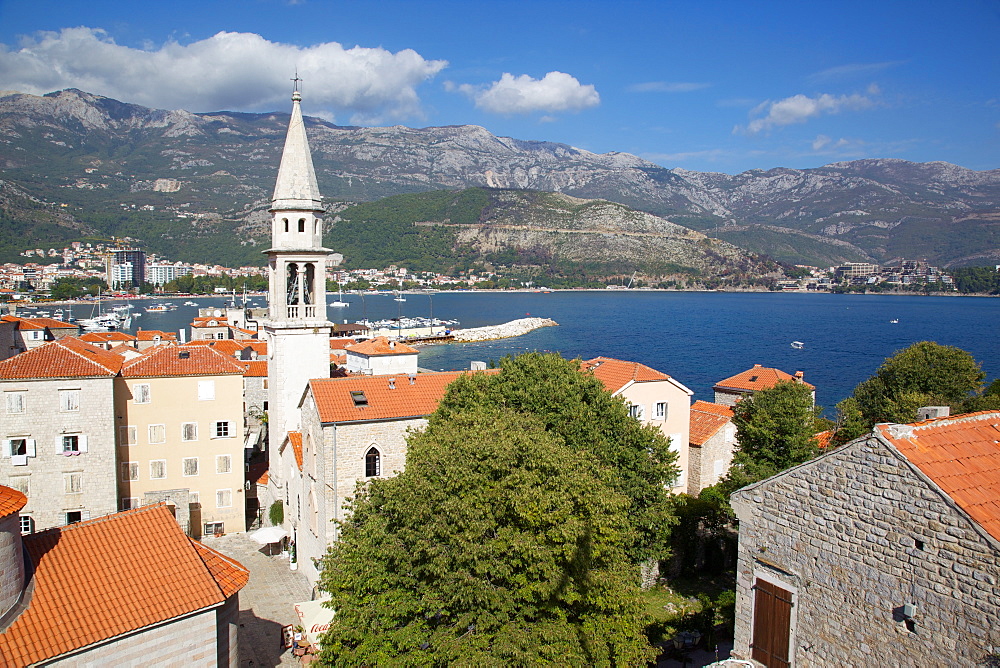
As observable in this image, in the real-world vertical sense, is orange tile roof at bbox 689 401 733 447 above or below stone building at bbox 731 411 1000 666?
below

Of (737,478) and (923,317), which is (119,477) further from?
(923,317)

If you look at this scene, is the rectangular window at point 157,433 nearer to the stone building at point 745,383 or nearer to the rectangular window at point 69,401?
the rectangular window at point 69,401

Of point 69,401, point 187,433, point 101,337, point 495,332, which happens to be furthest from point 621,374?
point 495,332

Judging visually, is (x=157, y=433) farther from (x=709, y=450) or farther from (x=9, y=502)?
(x=709, y=450)

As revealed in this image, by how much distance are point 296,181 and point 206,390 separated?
31.2 feet

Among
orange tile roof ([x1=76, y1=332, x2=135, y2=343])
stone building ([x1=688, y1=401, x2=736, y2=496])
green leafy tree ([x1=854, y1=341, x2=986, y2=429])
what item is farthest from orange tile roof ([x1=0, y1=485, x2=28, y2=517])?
orange tile roof ([x1=76, y1=332, x2=135, y2=343])

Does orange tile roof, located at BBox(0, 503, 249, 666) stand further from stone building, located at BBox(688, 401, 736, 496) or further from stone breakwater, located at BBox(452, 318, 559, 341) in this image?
stone breakwater, located at BBox(452, 318, 559, 341)

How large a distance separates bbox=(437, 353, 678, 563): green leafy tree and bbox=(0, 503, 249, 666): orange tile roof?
8.42 m

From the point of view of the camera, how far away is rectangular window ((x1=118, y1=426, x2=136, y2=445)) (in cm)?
2588

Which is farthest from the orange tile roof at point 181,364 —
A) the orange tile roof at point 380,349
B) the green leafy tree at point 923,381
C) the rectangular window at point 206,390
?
the green leafy tree at point 923,381

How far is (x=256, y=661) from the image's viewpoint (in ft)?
56.0

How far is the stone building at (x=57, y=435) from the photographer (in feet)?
76.5

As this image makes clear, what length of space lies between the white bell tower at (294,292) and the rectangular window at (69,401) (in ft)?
22.4

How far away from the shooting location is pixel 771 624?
11.1 meters
